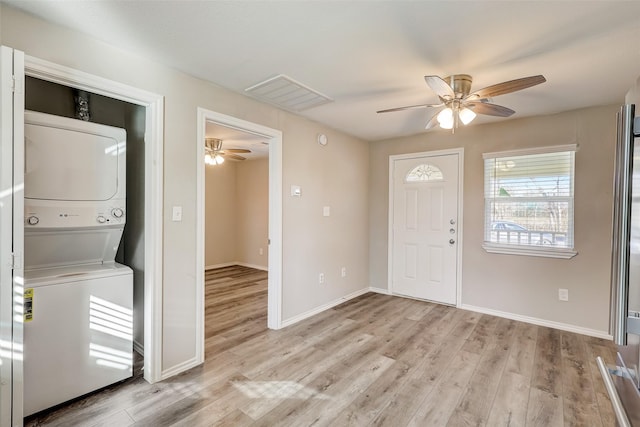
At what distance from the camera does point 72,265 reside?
7.16ft

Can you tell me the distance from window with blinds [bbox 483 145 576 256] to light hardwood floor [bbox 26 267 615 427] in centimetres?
97

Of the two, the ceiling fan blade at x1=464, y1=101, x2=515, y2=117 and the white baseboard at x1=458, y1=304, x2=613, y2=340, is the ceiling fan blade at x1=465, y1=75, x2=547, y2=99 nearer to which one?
the ceiling fan blade at x1=464, y1=101, x2=515, y2=117

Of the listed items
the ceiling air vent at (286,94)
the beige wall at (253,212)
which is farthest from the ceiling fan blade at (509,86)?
the beige wall at (253,212)

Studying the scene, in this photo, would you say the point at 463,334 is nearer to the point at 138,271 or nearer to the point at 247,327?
the point at 247,327

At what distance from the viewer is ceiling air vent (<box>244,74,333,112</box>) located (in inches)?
100

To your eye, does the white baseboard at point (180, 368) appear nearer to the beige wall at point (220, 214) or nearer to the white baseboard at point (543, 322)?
the white baseboard at point (543, 322)

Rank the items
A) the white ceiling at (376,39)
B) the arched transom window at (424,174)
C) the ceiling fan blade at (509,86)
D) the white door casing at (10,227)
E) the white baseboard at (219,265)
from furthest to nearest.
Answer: the white baseboard at (219,265) → the arched transom window at (424,174) → the ceiling fan blade at (509,86) → the white ceiling at (376,39) → the white door casing at (10,227)

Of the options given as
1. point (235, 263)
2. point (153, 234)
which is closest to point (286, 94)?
point (153, 234)

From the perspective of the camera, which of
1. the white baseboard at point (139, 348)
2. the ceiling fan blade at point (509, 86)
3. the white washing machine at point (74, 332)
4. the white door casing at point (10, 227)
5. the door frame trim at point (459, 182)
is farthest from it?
the door frame trim at point (459, 182)

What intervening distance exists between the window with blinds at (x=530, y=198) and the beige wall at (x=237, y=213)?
4079mm

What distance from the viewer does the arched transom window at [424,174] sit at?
13.3 ft

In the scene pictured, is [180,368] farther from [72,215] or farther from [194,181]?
[194,181]

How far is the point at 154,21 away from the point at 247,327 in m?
2.77

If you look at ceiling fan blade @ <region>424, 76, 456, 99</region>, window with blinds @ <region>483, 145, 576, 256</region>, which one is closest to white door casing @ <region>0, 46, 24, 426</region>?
ceiling fan blade @ <region>424, 76, 456, 99</region>
